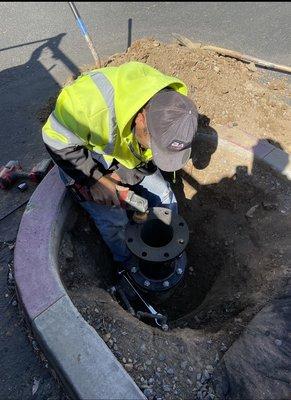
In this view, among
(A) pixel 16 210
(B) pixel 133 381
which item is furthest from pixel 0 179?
(B) pixel 133 381

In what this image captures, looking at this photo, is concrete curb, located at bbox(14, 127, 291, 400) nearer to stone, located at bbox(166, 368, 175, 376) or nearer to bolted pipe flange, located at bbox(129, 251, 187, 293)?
stone, located at bbox(166, 368, 175, 376)

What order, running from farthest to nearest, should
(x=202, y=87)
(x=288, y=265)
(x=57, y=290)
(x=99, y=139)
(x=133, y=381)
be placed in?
1. (x=202, y=87)
2. (x=288, y=265)
3. (x=99, y=139)
4. (x=57, y=290)
5. (x=133, y=381)

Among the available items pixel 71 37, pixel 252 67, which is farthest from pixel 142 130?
pixel 71 37

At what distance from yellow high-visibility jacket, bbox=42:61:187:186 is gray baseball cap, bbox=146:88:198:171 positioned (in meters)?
0.08

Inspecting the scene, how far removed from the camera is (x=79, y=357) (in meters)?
2.29

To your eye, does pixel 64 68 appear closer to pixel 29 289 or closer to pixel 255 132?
pixel 255 132

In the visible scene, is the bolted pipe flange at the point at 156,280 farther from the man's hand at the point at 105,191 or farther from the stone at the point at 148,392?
the stone at the point at 148,392

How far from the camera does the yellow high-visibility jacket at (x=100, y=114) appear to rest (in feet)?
8.38

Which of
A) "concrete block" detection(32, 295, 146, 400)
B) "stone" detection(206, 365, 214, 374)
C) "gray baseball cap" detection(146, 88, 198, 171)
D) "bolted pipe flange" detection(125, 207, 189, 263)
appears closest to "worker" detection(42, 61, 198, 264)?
"gray baseball cap" detection(146, 88, 198, 171)

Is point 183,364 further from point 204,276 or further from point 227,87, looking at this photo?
point 227,87

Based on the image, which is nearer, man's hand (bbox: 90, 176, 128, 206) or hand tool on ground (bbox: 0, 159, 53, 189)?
man's hand (bbox: 90, 176, 128, 206)

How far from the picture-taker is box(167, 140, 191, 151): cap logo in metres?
2.52

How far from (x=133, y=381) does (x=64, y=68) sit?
14.4 feet

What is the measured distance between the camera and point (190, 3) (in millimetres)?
6676
